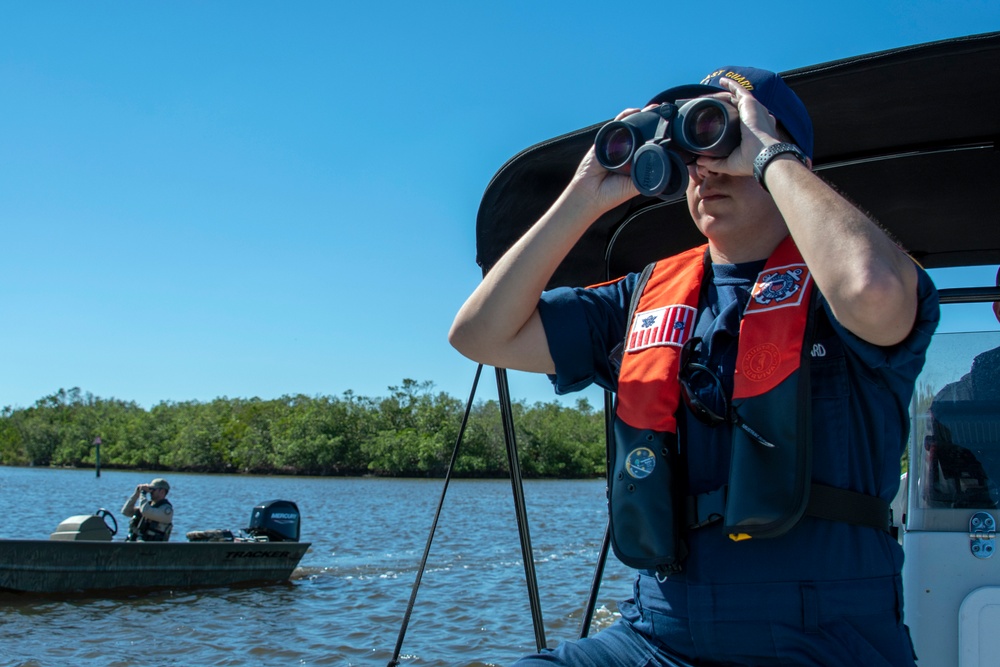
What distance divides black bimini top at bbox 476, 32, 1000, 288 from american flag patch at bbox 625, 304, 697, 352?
2.70 feet

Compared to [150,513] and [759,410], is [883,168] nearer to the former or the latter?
[759,410]

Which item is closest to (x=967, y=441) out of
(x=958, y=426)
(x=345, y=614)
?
(x=958, y=426)

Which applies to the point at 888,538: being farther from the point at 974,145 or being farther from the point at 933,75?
the point at 974,145

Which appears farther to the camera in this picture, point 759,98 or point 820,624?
point 759,98

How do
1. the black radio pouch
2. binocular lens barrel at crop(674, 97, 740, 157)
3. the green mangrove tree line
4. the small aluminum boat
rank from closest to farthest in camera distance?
the black radio pouch, binocular lens barrel at crop(674, 97, 740, 157), the small aluminum boat, the green mangrove tree line

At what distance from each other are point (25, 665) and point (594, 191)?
1011 centimetres

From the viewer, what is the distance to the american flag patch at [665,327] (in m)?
1.84

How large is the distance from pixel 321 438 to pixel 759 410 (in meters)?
79.5

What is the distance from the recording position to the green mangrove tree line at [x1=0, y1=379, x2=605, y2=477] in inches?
2938

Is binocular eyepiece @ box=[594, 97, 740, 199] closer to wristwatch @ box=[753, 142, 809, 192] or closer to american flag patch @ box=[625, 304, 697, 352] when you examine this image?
wristwatch @ box=[753, 142, 809, 192]

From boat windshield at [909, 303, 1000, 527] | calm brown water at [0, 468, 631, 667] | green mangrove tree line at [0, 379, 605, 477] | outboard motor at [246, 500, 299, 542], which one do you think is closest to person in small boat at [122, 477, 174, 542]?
calm brown water at [0, 468, 631, 667]

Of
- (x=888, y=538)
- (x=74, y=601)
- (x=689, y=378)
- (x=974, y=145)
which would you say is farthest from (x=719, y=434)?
(x=74, y=601)

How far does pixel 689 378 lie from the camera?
1.77 m

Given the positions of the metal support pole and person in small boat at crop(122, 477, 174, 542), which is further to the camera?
person in small boat at crop(122, 477, 174, 542)
